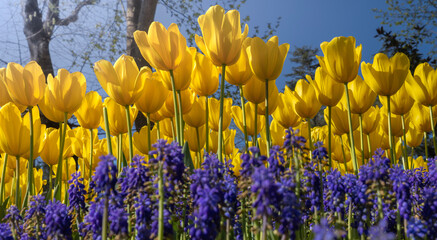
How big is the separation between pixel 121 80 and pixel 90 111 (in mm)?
637

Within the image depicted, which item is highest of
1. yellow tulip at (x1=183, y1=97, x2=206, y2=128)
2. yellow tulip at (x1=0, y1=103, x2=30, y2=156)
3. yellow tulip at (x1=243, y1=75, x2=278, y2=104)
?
yellow tulip at (x1=243, y1=75, x2=278, y2=104)

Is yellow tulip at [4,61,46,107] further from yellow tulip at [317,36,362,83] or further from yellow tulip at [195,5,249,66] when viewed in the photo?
yellow tulip at [317,36,362,83]

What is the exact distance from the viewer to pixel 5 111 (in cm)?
262

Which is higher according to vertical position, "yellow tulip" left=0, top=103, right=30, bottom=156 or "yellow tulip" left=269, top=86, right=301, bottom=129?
"yellow tulip" left=269, top=86, right=301, bottom=129

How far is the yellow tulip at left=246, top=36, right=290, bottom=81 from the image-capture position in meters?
2.27

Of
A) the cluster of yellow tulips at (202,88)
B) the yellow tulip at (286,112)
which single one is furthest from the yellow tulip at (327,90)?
the yellow tulip at (286,112)

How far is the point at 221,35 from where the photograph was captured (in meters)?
2.25

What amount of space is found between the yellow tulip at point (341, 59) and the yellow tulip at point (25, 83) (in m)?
1.78

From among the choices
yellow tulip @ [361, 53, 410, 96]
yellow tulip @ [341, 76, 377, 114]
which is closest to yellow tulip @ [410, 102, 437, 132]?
yellow tulip @ [341, 76, 377, 114]

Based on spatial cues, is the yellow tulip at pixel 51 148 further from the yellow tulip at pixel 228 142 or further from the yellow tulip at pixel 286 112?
the yellow tulip at pixel 286 112

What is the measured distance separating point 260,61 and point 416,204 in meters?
1.05

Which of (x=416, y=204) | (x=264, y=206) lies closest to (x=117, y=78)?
(x=264, y=206)

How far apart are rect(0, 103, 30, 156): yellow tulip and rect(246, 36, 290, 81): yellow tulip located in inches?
60.1

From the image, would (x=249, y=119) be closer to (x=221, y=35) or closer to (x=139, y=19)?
(x=221, y=35)
